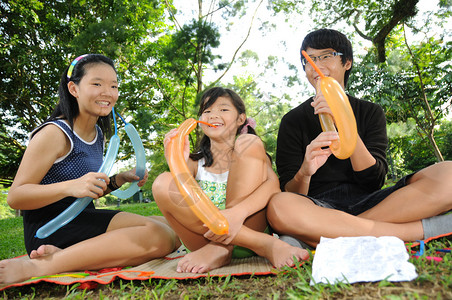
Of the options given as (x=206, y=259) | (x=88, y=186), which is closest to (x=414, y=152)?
(x=206, y=259)

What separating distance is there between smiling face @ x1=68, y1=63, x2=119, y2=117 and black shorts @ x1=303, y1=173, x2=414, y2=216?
1.46m

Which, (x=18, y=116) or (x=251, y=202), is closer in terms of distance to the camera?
(x=251, y=202)

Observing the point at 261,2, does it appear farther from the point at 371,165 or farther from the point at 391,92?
the point at 371,165

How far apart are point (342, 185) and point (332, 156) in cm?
21

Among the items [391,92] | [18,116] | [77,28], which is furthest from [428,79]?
[18,116]

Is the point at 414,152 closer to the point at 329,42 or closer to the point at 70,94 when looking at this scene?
the point at 329,42

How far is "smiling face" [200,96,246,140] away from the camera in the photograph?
2.32m

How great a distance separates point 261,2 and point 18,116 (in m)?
8.54

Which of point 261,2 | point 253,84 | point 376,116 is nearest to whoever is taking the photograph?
point 376,116

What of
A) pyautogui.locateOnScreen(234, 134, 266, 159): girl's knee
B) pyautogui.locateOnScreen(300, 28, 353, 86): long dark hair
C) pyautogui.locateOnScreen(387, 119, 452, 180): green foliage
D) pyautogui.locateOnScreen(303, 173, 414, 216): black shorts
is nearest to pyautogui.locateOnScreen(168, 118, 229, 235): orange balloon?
pyautogui.locateOnScreen(234, 134, 266, 159): girl's knee

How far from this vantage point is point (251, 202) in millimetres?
1854

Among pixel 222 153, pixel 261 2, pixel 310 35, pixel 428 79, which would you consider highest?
pixel 261 2

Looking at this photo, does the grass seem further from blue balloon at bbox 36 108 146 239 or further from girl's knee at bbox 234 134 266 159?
girl's knee at bbox 234 134 266 159

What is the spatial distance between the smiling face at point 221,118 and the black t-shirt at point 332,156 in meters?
0.37
